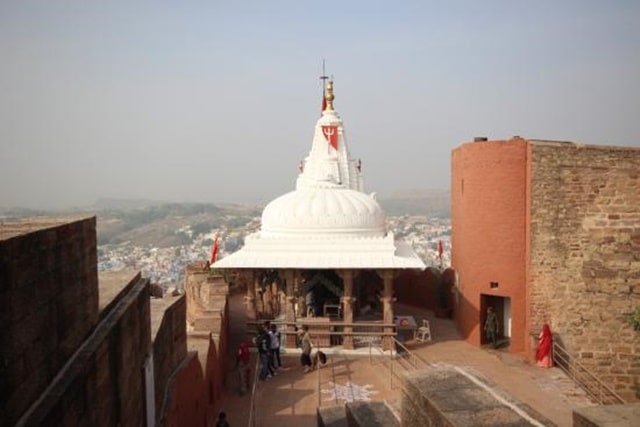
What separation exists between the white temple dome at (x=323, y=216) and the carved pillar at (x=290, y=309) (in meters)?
1.24

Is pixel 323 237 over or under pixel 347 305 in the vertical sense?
over

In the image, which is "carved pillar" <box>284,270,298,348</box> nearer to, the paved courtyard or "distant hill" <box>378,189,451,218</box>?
the paved courtyard

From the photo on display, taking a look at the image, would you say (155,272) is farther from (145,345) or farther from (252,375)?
(145,345)

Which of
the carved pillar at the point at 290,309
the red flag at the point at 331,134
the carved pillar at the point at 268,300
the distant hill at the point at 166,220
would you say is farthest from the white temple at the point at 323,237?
the distant hill at the point at 166,220

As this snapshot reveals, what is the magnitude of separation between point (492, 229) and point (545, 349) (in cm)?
280

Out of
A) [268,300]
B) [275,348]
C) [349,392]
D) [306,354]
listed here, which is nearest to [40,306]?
[349,392]

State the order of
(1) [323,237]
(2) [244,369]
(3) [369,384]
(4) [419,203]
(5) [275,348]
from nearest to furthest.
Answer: (3) [369,384] < (2) [244,369] < (5) [275,348] < (1) [323,237] < (4) [419,203]

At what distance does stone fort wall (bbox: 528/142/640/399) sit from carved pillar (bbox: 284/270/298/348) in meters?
5.02

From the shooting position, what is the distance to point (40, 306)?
3.35 meters

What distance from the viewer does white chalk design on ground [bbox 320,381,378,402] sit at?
32.2ft

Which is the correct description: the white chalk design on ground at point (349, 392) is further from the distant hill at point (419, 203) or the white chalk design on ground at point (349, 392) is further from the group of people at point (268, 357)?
the distant hill at point (419, 203)

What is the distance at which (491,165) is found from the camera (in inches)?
504

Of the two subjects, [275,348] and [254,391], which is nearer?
[254,391]

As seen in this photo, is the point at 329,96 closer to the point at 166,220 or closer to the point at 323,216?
the point at 323,216
